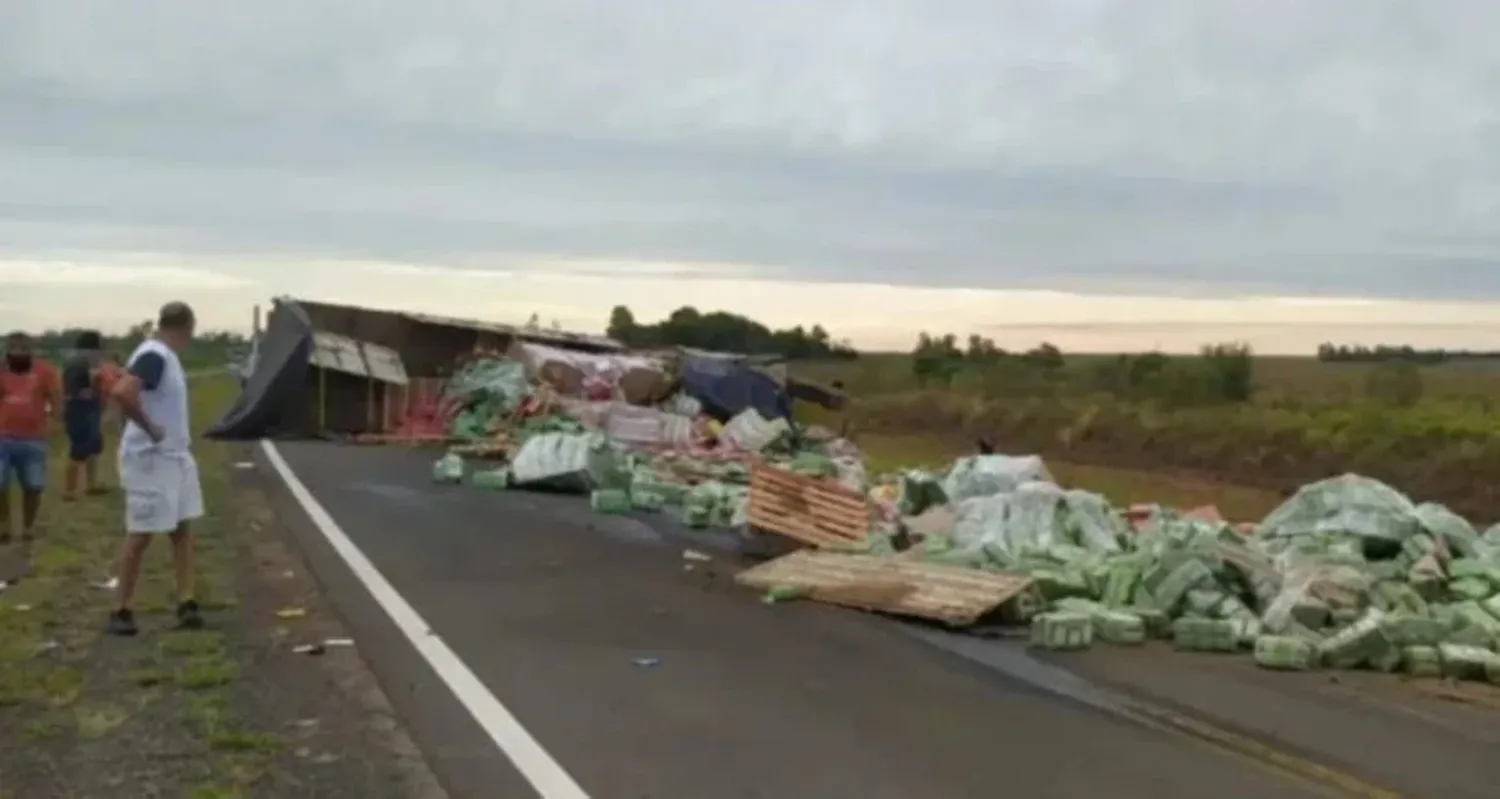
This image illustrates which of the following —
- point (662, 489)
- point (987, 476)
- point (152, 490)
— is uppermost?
point (152, 490)

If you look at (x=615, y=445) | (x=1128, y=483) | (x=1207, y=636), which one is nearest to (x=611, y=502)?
(x=615, y=445)

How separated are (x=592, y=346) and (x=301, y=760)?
107ft

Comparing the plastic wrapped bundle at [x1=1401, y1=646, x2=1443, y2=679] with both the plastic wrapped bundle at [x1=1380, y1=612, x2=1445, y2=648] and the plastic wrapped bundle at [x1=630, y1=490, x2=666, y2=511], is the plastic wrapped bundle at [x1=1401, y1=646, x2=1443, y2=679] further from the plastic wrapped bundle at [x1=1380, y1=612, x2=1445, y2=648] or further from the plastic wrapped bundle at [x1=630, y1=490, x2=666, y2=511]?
the plastic wrapped bundle at [x1=630, y1=490, x2=666, y2=511]

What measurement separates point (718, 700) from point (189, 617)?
3508 millimetres

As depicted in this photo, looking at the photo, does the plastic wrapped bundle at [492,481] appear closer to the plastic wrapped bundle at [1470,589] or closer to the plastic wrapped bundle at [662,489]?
the plastic wrapped bundle at [662,489]

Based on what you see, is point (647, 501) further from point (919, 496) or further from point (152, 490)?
point (152, 490)

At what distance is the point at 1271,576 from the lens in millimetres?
12695

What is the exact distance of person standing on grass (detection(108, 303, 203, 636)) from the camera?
1065cm

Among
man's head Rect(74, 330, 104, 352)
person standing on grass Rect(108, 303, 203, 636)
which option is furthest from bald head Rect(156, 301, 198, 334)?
man's head Rect(74, 330, 104, 352)

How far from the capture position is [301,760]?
300 inches

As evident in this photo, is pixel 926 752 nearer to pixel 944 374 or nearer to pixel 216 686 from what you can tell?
pixel 216 686

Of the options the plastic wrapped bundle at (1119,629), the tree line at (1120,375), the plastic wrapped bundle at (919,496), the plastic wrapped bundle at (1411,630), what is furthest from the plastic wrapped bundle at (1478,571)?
the tree line at (1120,375)

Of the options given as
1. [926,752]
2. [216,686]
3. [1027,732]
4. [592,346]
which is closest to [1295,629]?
[1027,732]

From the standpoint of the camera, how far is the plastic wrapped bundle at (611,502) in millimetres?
20312
